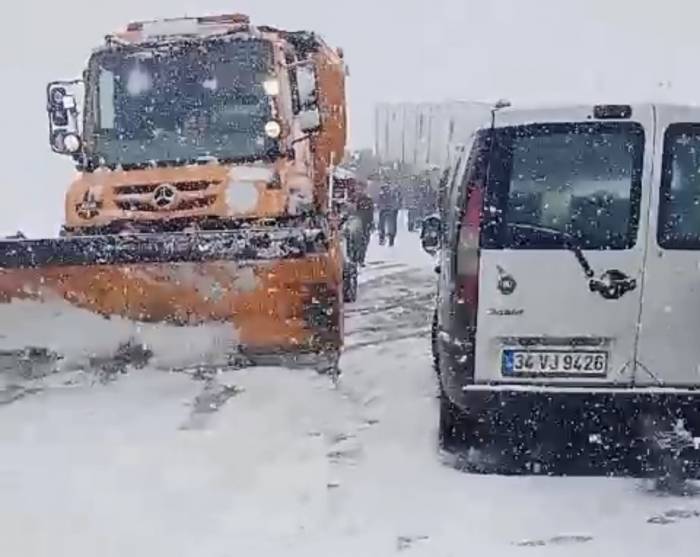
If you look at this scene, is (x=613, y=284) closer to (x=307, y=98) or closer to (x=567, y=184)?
(x=567, y=184)

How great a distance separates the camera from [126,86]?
10.4 meters

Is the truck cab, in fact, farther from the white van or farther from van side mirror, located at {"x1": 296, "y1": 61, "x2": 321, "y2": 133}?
the white van

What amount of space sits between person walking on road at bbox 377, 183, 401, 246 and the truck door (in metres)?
19.7

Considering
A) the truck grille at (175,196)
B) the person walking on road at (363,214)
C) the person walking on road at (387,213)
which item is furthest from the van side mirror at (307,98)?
the person walking on road at (387,213)

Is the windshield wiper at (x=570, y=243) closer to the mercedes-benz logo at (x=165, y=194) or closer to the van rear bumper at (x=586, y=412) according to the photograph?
the van rear bumper at (x=586, y=412)

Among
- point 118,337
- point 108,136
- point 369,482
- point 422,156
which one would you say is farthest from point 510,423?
point 422,156

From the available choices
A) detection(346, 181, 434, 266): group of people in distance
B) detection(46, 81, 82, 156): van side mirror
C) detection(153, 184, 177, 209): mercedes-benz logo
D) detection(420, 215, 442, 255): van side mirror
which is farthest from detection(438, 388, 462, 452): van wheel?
detection(346, 181, 434, 266): group of people in distance

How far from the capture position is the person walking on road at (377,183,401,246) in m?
26.2

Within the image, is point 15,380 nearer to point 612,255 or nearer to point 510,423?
point 510,423

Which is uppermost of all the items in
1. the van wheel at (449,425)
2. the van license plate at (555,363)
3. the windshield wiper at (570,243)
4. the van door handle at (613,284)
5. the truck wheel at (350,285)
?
the windshield wiper at (570,243)

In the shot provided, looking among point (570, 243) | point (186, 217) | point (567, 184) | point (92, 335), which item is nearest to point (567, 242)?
point (570, 243)

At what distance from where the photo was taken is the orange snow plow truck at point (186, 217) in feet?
28.5

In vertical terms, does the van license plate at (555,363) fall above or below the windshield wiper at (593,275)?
below

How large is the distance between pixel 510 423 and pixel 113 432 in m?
2.63
